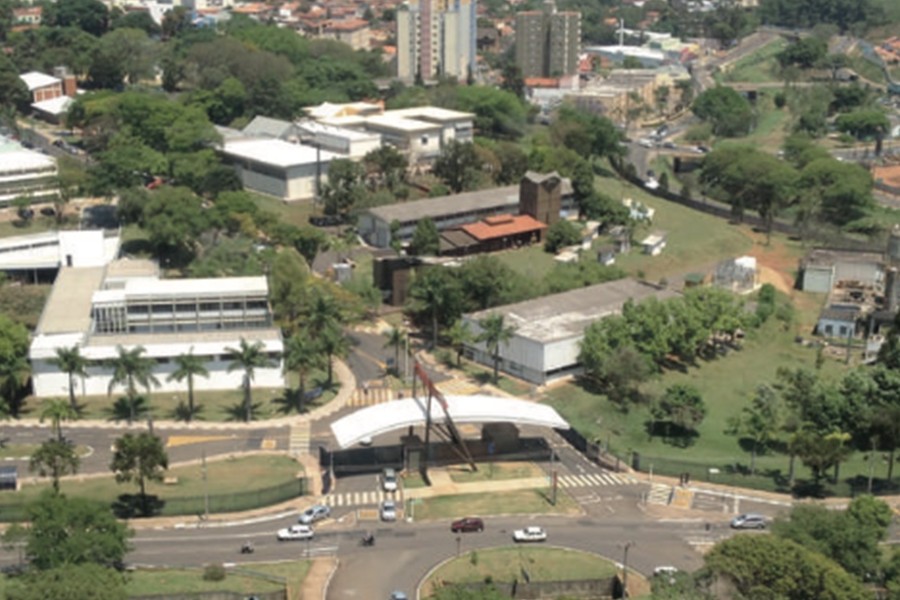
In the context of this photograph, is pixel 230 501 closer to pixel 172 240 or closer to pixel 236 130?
pixel 172 240

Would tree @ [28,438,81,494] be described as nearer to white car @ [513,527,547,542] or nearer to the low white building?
white car @ [513,527,547,542]

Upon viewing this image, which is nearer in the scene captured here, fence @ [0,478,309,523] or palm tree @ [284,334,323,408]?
fence @ [0,478,309,523]

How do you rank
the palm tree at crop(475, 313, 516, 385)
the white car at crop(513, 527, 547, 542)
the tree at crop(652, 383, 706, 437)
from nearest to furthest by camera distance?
the white car at crop(513, 527, 547, 542) < the tree at crop(652, 383, 706, 437) < the palm tree at crop(475, 313, 516, 385)

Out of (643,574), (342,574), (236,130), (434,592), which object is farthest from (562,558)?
(236,130)

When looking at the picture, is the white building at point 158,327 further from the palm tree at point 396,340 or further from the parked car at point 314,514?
the parked car at point 314,514

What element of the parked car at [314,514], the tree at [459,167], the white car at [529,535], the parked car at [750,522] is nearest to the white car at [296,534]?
the parked car at [314,514]

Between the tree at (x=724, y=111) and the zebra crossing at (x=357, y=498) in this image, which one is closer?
the zebra crossing at (x=357, y=498)

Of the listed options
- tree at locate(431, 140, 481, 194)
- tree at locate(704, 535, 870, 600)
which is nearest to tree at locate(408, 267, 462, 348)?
tree at locate(704, 535, 870, 600)
